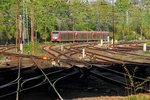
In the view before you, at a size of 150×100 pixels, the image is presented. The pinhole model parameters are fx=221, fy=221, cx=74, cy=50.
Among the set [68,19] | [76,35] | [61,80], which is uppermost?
[68,19]

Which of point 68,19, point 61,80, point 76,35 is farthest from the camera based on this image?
point 68,19

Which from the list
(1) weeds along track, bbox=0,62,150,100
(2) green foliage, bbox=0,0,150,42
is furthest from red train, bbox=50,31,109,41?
(1) weeds along track, bbox=0,62,150,100

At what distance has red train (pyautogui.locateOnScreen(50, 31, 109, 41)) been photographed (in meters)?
54.2

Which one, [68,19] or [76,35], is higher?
[68,19]

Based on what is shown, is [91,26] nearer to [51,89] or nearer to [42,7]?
[42,7]

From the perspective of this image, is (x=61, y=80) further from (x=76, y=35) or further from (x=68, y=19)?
(x=68, y=19)

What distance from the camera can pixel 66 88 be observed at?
981 cm

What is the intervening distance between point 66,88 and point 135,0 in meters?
195

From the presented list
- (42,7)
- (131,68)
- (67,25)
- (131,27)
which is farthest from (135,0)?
(131,68)

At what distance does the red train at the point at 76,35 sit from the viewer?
54188 mm

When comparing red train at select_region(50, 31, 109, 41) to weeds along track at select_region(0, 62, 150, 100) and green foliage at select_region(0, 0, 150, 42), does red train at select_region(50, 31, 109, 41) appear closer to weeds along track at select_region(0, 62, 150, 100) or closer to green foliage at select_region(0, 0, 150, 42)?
green foliage at select_region(0, 0, 150, 42)

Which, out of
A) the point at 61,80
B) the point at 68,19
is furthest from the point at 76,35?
the point at 61,80

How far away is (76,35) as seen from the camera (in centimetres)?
5803

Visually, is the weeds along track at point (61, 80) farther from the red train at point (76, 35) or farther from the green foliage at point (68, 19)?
the red train at point (76, 35)
